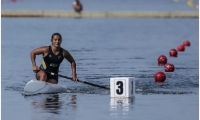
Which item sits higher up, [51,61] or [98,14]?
[98,14]

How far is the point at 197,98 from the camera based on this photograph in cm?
1991

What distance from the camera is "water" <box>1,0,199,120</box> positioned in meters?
17.8

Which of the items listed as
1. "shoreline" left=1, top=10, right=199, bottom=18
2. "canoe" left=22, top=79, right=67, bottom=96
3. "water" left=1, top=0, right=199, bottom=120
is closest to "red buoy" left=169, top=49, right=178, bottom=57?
"water" left=1, top=0, right=199, bottom=120

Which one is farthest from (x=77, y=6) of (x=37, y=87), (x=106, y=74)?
(x=37, y=87)

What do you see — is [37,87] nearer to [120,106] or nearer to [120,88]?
[120,88]

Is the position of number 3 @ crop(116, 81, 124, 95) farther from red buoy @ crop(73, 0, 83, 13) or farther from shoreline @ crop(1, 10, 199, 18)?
shoreline @ crop(1, 10, 199, 18)

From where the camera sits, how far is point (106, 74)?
83.2ft

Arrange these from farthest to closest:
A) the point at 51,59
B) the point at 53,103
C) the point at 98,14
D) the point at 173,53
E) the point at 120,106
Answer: the point at 98,14 < the point at 173,53 < the point at 51,59 < the point at 53,103 < the point at 120,106

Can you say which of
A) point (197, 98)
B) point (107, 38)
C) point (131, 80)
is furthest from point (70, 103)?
point (107, 38)

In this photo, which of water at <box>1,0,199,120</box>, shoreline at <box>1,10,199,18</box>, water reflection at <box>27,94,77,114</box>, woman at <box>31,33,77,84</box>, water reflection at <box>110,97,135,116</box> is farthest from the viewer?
shoreline at <box>1,10,199,18</box>

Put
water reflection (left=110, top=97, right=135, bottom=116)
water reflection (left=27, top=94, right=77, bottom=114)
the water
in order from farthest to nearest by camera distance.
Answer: water reflection (left=27, top=94, right=77, bottom=114), the water, water reflection (left=110, top=97, right=135, bottom=116)

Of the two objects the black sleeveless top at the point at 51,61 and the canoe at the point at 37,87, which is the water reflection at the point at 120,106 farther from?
the black sleeveless top at the point at 51,61

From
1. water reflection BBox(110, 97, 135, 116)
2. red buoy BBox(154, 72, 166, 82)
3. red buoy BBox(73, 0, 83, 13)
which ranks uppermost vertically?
red buoy BBox(73, 0, 83, 13)

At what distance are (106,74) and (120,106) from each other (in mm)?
6836
